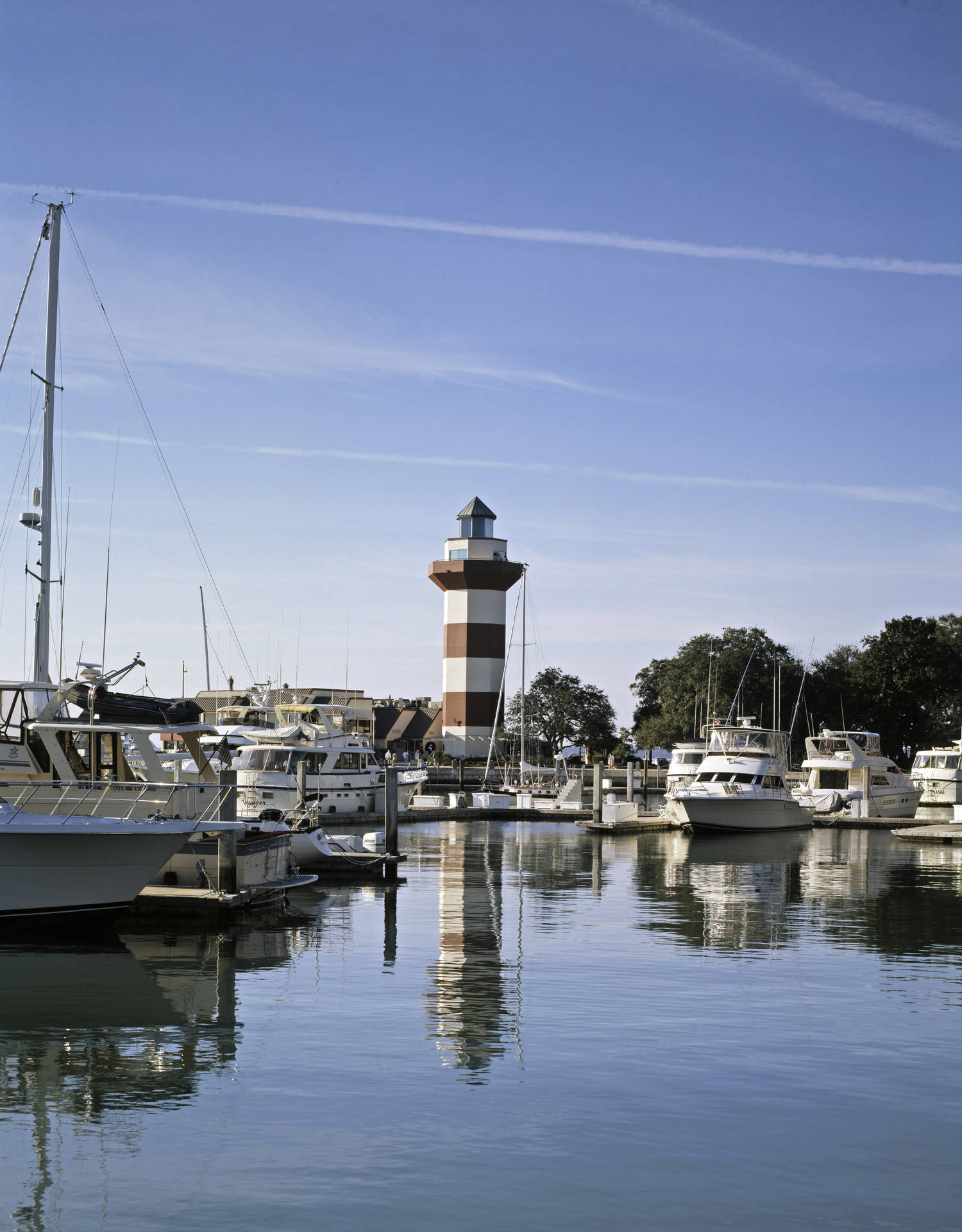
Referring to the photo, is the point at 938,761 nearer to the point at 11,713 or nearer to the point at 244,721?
the point at 244,721

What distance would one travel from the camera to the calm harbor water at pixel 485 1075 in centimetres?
968

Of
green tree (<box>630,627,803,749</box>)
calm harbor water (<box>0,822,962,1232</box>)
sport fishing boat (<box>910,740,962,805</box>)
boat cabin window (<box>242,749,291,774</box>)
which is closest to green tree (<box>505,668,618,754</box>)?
green tree (<box>630,627,803,749</box>)

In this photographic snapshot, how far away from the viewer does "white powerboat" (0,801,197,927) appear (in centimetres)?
1955

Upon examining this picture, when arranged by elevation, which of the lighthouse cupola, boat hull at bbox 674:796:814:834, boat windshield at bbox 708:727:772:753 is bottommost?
boat hull at bbox 674:796:814:834

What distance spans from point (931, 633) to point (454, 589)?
32694 millimetres

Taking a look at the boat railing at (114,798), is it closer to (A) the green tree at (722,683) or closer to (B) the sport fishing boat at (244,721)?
(B) the sport fishing boat at (244,721)

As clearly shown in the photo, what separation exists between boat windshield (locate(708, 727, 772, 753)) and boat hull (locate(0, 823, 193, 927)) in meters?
34.6

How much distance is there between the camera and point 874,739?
210 feet

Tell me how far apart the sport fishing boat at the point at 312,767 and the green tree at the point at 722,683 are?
39068 mm

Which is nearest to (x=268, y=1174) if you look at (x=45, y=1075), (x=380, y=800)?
(x=45, y=1075)

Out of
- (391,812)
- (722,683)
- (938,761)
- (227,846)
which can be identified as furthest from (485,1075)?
Result: (722,683)

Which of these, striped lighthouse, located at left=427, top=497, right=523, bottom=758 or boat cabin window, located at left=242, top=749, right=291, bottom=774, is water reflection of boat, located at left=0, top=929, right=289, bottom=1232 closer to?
boat cabin window, located at left=242, top=749, right=291, bottom=774

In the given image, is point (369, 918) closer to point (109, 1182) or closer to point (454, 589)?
point (109, 1182)

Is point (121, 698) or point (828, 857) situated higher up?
point (121, 698)
